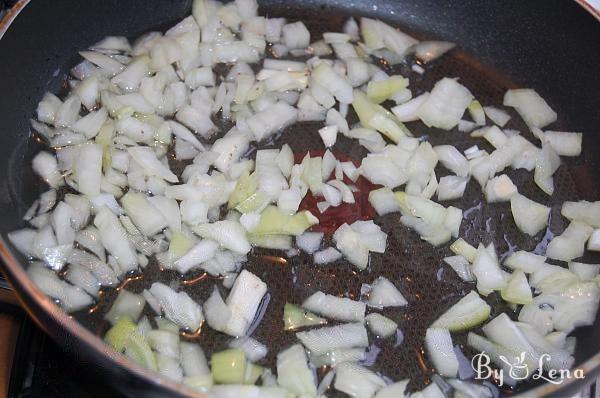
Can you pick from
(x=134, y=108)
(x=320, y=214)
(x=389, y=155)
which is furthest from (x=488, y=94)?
(x=134, y=108)

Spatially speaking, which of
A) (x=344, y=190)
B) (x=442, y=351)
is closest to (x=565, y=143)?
(x=344, y=190)

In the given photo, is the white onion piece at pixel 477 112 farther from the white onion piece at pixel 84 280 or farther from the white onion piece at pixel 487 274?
the white onion piece at pixel 84 280

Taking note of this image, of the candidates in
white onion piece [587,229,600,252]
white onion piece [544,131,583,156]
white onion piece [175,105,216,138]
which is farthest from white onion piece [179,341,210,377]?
white onion piece [544,131,583,156]

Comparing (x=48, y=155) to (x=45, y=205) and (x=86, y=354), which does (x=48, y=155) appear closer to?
(x=45, y=205)

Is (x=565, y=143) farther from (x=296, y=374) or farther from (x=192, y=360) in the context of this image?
(x=192, y=360)

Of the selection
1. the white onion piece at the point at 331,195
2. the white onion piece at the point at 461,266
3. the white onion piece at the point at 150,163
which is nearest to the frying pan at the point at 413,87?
the white onion piece at the point at 461,266

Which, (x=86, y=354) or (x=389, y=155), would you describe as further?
(x=389, y=155)
